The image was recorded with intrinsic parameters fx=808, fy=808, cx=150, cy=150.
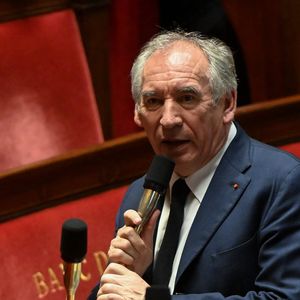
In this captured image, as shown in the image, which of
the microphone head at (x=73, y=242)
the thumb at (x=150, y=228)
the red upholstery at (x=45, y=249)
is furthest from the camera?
the red upholstery at (x=45, y=249)

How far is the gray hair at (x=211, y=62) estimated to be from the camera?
0.69 metres

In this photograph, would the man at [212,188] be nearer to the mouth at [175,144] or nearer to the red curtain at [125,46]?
the mouth at [175,144]

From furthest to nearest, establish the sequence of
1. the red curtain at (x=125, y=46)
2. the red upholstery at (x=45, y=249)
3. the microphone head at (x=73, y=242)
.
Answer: the red curtain at (x=125, y=46)
the red upholstery at (x=45, y=249)
the microphone head at (x=73, y=242)

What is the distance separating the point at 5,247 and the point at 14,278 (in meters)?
0.03

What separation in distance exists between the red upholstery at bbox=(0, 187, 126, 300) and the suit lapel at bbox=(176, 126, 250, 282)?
0.24m

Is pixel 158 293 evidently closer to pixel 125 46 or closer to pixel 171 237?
pixel 171 237

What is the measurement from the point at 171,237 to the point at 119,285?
105mm

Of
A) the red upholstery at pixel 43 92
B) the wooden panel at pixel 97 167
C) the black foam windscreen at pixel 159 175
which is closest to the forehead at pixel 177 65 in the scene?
the black foam windscreen at pixel 159 175

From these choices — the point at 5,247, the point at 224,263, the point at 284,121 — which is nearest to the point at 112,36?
the point at 284,121

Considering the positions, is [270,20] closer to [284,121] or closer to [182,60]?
[284,121]

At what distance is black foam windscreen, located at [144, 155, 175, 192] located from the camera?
59cm

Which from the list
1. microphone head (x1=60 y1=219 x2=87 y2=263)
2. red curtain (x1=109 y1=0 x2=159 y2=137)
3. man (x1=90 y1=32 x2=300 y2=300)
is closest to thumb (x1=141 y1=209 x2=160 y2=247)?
man (x1=90 y1=32 x2=300 y2=300)

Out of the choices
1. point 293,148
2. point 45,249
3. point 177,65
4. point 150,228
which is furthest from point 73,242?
point 293,148

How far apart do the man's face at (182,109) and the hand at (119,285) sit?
0.12 m
